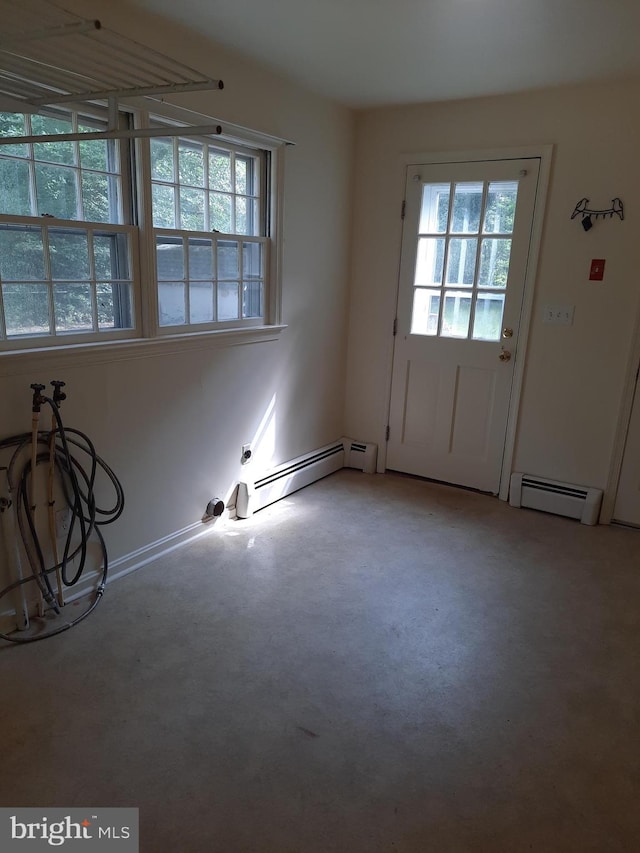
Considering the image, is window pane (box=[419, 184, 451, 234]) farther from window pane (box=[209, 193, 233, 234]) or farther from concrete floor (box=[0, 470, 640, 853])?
concrete floor (box=[0, 470, 640, 853])

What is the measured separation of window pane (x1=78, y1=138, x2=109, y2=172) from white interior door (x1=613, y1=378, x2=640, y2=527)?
10.3ft

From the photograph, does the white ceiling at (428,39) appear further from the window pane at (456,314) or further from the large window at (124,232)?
the window pane at (456,314)

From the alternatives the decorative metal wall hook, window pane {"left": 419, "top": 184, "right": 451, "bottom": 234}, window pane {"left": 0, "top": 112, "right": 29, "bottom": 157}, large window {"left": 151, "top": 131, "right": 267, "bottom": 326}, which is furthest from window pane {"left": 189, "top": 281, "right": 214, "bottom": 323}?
the decorative metal wall hook

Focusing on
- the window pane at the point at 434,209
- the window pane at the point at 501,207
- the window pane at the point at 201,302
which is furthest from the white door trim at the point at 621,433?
the window pane at the point at 201,302

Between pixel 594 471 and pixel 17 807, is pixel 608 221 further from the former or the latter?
pixel 17 807

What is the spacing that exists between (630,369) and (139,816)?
3.34 m

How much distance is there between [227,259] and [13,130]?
125cm

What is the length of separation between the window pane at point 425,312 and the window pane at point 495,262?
0.35 metres

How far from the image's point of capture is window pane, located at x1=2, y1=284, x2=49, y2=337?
2.29 m

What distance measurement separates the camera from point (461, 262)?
12.9ft

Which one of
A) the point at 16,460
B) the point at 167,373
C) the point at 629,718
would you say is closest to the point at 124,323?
the point at 167,373

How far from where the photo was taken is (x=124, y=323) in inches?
109

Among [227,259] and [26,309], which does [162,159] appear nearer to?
[227,259]

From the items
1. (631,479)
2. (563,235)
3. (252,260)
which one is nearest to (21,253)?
(252,260)
